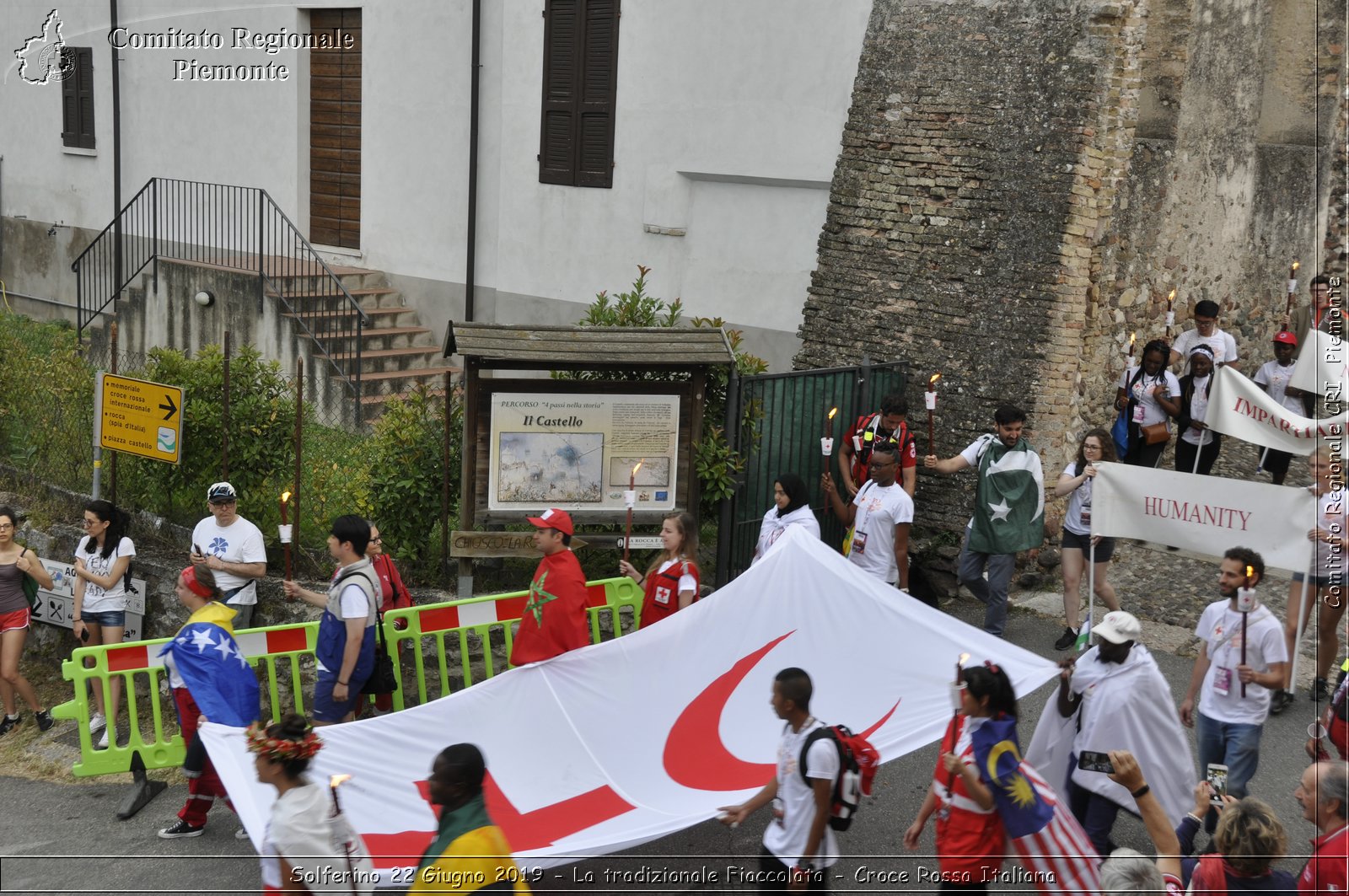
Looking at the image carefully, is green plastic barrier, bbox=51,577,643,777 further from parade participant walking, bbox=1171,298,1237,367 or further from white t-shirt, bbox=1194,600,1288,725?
parade participant walking, bbox=1171,298,1237,367

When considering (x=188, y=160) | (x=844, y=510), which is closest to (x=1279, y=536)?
(x=844, y=510)

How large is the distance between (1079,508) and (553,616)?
405cm

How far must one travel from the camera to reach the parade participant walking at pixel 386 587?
25.0 ft

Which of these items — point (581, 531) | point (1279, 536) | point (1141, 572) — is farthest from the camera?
point (1141, 572)

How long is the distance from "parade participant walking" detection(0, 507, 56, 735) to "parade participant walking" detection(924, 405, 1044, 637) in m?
6.55

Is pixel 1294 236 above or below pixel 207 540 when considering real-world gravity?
above

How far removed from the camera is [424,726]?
6559 millimetres

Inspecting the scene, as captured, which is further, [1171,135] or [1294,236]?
[1294,236]

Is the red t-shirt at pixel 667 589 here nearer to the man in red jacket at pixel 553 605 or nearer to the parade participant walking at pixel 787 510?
the man in red jacket at pixel 553 605

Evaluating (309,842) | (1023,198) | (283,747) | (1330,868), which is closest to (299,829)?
(309,842)

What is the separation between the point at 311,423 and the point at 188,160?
7786 mm

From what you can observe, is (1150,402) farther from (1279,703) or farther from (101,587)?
(101,587)

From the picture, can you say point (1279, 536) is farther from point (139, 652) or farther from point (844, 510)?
point (139, 652)

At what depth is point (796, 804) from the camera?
17.6 feet
